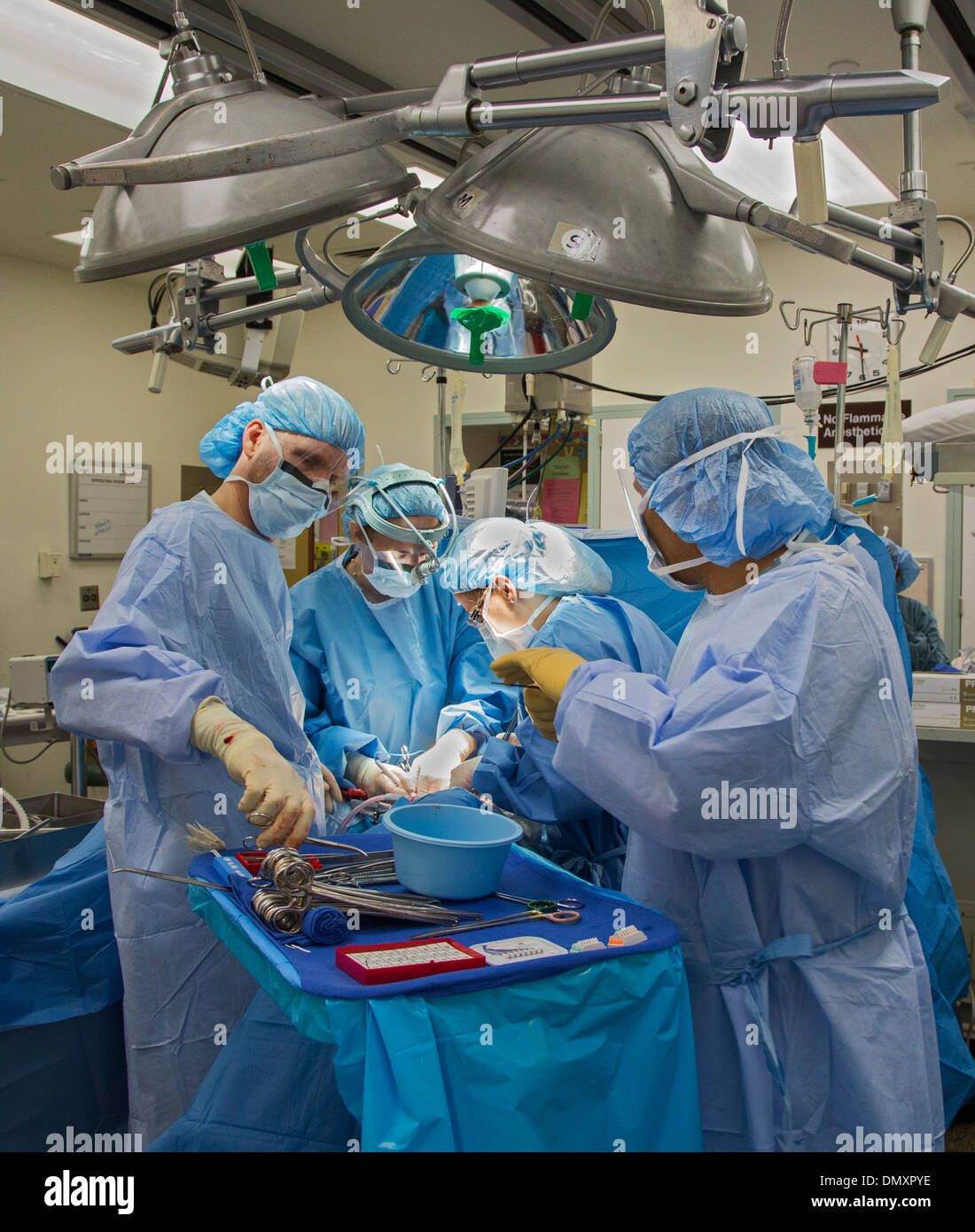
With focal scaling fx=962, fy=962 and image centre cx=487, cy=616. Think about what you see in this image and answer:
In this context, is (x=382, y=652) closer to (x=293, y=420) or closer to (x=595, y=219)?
(x=293, y=420)

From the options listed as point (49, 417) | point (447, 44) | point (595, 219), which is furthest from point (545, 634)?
point (49, 417)

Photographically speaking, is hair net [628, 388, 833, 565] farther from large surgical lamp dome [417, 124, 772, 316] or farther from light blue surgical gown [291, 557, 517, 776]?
light blue surgical gown [291, 557, 517, 776]

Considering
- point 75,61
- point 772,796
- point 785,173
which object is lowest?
point 772,796

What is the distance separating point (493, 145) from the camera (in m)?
0.99

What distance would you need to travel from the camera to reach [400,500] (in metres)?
2.47

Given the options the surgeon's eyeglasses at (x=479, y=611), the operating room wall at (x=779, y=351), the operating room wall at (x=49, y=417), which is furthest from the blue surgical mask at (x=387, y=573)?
the operating room wall at (x=49, y=417)

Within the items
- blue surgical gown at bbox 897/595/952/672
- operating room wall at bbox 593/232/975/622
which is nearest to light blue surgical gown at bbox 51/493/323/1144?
blue surgical gown at bbox 897/595/952/672

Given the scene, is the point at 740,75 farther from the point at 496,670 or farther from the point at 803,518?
the point at 496,670

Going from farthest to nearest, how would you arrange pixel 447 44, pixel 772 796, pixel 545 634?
pixel 447 44 → pixel 545 634 → pixel 772 796

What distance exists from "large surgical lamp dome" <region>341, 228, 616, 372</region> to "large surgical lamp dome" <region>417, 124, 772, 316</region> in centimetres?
11

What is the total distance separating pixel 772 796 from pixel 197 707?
89cm

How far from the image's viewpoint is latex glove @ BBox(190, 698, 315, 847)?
4.49 feet

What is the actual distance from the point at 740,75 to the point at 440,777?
65.9 inches
